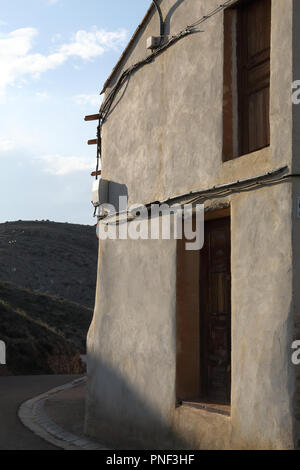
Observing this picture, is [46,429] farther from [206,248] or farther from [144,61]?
[144,61]

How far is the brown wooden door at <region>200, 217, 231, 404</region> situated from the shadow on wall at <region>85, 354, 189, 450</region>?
743 mm

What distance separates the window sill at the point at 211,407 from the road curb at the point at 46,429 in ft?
6.38

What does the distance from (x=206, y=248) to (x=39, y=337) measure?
16.1 metres

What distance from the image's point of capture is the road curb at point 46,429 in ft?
31.4

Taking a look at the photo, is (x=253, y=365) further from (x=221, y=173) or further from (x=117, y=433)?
(x=117, y=433)

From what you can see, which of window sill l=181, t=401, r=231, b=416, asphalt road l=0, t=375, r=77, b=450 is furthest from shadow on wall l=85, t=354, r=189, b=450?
asphalt road l=0, t=375, r=77, b=450

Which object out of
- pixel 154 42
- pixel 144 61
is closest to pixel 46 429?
pixel 144 61

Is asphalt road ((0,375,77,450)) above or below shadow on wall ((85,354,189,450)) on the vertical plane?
below

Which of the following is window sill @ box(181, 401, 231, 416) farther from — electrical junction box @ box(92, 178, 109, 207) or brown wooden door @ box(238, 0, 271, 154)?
electrical junction box @ box(92, 178, 109, 207)

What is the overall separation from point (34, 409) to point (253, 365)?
6.95 metres

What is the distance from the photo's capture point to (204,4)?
9.05 metres

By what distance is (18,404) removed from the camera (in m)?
13.5

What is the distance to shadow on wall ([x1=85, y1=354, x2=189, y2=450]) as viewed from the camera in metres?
8.79

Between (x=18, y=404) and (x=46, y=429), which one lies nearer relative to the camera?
(x=46, y=429)
